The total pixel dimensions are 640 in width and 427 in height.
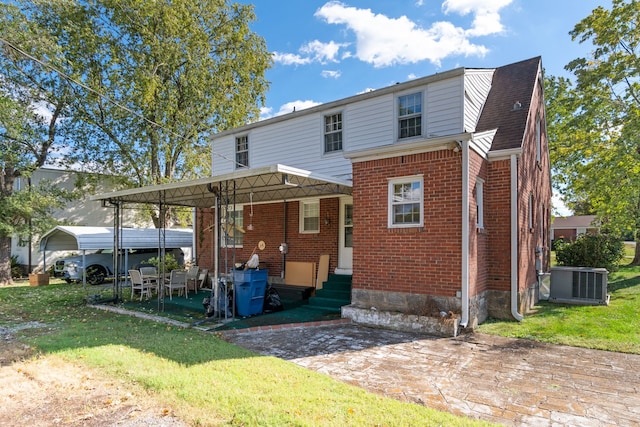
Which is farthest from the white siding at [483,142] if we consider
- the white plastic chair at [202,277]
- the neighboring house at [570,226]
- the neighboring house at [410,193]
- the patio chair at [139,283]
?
the neighboring house at [570,226]

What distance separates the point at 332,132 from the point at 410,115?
2.53 m

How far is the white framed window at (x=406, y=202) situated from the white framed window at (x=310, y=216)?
12.7ft

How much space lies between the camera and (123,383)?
176 inches

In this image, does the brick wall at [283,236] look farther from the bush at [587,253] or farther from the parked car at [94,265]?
the bush at [587,253]

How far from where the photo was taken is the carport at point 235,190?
7477 millimetres

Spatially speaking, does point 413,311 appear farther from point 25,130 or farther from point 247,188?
point 25,130

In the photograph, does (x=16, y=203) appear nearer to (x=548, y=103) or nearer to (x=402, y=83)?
(x=402, y=83)

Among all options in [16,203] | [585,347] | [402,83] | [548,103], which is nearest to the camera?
[585,347]

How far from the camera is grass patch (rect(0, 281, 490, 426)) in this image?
3541 mm

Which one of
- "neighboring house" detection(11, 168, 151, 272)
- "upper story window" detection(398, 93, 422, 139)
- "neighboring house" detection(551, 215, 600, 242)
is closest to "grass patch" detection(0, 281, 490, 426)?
"upper story window" detection(398, 93, 422, 139)

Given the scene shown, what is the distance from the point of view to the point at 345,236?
417 inches

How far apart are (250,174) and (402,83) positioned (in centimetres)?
540

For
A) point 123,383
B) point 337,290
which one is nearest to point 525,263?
point 337,290

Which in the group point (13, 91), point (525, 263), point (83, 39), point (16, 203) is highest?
point (83, 39)
